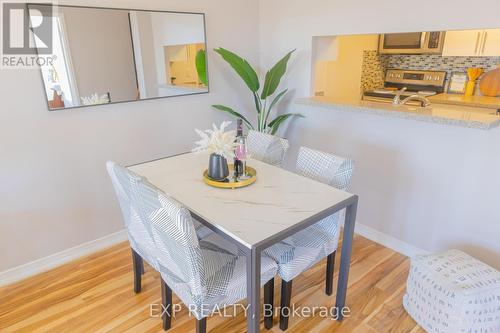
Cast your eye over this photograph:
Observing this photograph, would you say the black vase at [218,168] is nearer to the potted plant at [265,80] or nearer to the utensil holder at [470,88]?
the potted plant at [265,80]

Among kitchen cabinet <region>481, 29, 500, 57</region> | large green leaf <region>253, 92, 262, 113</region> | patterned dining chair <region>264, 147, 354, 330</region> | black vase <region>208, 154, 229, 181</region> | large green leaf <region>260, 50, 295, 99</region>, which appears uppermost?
kitchen cabinet <region>481, 29, 500, 57</region>

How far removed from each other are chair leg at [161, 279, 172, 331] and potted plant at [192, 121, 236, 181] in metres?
0.65

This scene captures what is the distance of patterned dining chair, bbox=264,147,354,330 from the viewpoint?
1.63 m

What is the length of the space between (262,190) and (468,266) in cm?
120

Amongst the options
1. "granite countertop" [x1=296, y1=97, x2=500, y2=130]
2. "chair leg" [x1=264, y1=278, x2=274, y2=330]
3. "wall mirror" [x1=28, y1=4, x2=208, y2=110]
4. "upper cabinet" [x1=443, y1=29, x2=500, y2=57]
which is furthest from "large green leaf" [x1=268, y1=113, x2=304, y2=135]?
"upper cabinet" [x1=443, y1=29, x2=500, y2=57]

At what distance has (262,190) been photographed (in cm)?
169

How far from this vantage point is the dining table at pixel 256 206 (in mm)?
1286

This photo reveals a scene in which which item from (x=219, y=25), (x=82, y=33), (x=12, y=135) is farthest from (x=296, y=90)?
(x=12, y=135)

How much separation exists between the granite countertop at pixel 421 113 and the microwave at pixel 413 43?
1670mm

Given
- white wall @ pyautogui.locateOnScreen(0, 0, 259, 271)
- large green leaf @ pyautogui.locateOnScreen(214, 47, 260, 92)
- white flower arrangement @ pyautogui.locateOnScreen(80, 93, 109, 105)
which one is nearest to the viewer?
white wall @ pyautogui.locateOnScreen(0, 0, 259, 271)

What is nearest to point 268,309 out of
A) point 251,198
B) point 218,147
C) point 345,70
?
point 251,198

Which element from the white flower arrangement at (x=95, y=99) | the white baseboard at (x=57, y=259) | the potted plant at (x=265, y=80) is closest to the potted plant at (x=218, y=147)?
the white flower arrangement at (x=95, y=99)

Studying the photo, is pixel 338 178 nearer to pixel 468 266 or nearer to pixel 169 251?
pixel 468 266

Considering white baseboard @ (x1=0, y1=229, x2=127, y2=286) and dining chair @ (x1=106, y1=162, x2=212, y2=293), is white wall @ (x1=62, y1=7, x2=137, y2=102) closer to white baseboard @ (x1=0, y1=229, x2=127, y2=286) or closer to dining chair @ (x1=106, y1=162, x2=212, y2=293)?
dining chair @ (x1=106, y1=162, x2=212, y2=293)
